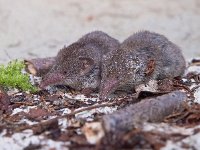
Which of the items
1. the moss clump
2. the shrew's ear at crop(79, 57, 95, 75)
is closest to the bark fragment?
the shrew's ear at crop(79, 57, 95, 75)

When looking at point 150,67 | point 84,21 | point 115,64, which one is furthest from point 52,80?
point 84,21

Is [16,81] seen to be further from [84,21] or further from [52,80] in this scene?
[84,21]

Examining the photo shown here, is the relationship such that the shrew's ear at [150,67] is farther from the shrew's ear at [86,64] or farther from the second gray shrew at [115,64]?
the shrew's ear at [86,64]

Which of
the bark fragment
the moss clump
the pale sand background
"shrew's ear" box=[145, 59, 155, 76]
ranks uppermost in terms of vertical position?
the pale sand background

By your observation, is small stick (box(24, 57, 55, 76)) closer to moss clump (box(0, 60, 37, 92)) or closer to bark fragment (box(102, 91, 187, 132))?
moss clump (box(0, 60, 37, 92))

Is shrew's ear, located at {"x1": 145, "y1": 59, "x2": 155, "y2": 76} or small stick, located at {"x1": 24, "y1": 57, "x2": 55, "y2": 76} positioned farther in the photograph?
small stick, located at {"x1": 24, "y1": 57, "x2": 55, "y2": 76}

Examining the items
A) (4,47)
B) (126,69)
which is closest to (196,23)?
(4,47)
